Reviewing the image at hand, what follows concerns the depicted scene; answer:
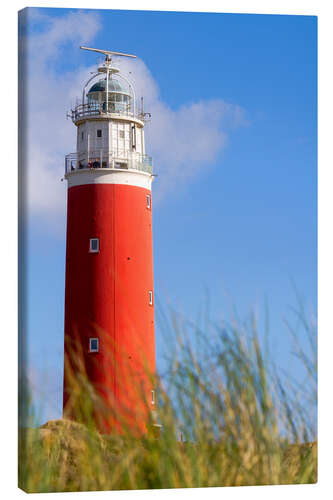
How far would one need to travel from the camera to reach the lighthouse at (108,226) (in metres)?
14.2

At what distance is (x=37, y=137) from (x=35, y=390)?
5.50 meters

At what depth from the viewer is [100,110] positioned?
51.9ft

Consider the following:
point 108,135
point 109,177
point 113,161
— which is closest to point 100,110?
point 108,135

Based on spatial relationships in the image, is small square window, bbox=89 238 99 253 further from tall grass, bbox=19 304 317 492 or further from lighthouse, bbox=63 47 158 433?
tall grass, bbox=19 304 317 492

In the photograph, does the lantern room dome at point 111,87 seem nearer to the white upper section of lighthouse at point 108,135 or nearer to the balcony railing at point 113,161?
the white upper section of lighthouse at point 108,135

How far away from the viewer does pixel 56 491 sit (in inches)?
325

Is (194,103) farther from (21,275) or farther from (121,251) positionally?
(21,275)

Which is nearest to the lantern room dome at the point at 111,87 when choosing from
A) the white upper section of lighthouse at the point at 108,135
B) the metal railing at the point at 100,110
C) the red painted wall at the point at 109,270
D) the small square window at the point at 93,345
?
the white upper section of lighthouse at the point at 108,135

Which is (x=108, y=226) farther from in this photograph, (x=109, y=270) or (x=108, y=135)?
(x=108, y=135)

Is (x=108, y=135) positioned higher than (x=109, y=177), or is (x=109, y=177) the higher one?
(x=108, y=135)

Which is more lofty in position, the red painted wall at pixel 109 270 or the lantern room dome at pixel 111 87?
the lantern room dome at pixel 111 87

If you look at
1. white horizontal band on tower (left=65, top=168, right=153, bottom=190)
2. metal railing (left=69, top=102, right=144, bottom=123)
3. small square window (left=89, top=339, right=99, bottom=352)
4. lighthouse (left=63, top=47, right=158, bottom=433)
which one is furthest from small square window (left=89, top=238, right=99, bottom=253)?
metal railing (left=69, top=102, right=144, bottom=123)

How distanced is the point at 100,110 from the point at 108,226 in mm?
1949
